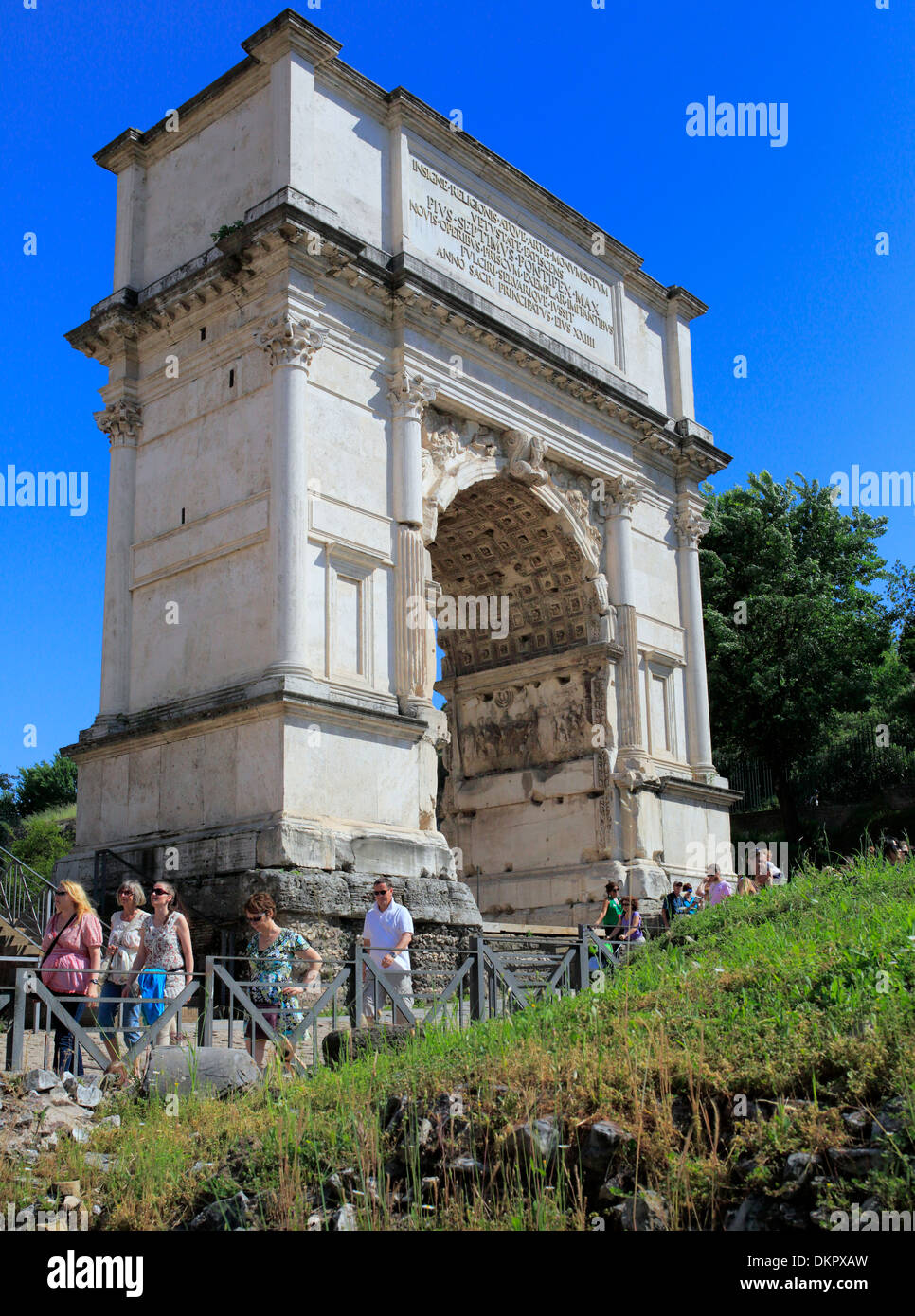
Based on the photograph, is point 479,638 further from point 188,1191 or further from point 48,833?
point 48,833

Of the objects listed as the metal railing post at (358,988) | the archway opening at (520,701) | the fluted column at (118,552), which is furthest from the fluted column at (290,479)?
the metal railing post at (358,988)

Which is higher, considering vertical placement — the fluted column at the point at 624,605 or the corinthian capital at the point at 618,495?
the corinthian capital at the point at 618,495

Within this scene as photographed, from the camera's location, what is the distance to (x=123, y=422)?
62.5 feet

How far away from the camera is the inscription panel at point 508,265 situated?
1981cm

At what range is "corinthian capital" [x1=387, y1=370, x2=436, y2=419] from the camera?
1839 centimetres

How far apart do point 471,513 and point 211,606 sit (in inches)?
245

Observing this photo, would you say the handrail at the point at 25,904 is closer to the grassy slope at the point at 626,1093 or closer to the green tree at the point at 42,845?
the grassy slope at the point at 626,1093

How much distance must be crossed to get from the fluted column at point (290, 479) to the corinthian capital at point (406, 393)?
151 cm

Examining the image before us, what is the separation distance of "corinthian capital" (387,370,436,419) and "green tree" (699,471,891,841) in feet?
45.8

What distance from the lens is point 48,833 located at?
141ft

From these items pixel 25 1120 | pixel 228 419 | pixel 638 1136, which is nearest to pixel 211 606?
pixel 228 419

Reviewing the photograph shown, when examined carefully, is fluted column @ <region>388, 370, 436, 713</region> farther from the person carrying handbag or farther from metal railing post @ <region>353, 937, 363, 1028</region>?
the person carrying handbag

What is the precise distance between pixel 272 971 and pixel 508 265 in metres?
14.5

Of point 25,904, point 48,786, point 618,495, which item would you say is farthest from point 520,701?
point 48,786
